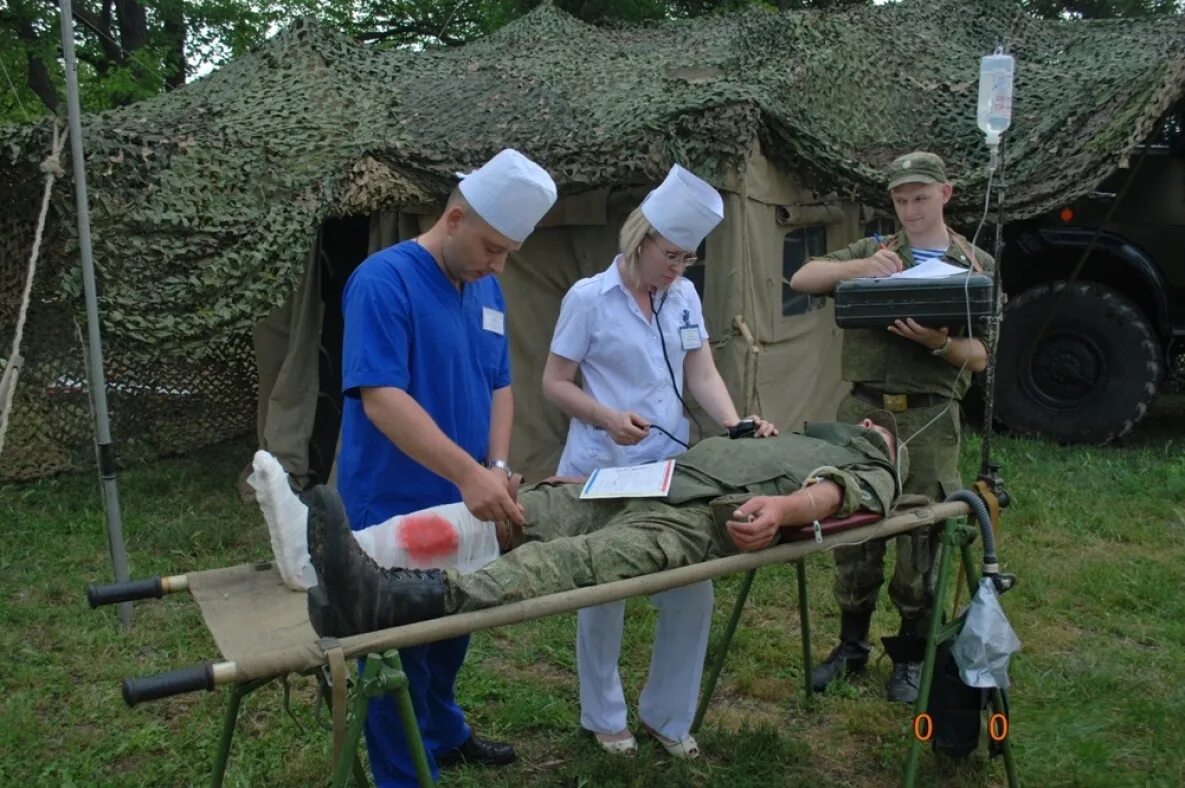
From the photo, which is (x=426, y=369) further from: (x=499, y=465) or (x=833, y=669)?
(x=833, y=669)

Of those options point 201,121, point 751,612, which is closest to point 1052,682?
point 751,612

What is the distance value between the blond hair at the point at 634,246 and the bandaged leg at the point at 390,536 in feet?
2.86

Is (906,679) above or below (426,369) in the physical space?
below

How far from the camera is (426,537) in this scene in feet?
7.91

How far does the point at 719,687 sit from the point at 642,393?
1.20 meters

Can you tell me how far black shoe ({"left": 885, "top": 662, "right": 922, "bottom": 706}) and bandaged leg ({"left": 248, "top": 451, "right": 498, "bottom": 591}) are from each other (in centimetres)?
163

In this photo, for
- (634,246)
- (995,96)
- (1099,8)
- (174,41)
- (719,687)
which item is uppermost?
(174,41)

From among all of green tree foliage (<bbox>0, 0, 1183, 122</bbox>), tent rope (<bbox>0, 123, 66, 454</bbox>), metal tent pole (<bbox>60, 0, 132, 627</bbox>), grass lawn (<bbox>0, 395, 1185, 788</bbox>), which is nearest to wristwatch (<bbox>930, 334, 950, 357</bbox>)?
grass lawn (<bbox>0, 395, 1185, 788</bbox>)

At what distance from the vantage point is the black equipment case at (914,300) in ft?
9.63

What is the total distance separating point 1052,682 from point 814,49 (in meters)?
4.10

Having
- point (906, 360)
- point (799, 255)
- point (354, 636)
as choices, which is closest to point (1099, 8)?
point (799, 255)

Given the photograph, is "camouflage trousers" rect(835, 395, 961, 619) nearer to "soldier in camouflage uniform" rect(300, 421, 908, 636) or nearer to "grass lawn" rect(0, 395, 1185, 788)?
"soldier in camouflage uniform" rect(300, 421, 908, 636)

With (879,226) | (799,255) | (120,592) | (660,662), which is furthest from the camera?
(879,226)

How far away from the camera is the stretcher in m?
1.84
